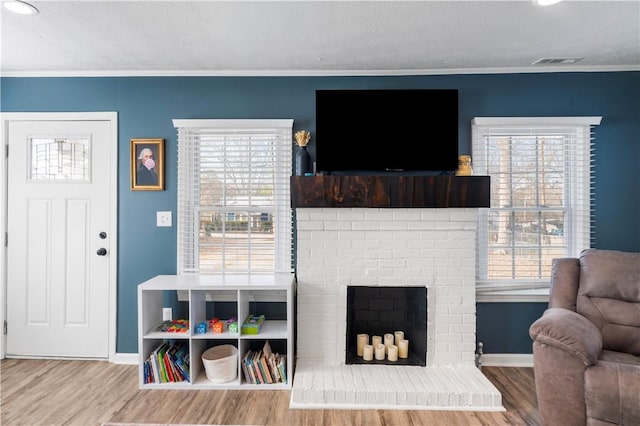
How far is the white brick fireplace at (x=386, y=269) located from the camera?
2.63m

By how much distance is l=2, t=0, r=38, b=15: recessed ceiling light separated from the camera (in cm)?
191

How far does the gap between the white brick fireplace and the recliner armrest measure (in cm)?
73

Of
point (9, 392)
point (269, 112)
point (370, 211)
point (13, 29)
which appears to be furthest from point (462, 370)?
point (13, 29)

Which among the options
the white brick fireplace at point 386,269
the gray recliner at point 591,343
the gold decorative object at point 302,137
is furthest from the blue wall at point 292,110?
the gray recliner at point 591,343

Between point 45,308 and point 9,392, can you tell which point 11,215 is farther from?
point 9,392

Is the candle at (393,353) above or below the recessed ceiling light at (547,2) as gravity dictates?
below

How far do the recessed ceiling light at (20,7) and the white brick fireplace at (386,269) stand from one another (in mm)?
1912

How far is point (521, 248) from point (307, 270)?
1.74 metres

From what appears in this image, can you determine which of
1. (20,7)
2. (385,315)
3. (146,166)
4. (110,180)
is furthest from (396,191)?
(20,7)

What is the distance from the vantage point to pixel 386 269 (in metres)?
2.65

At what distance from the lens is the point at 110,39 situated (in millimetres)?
2340

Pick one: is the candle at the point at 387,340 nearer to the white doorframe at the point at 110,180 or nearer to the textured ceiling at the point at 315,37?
the textured ceiling at the point at 315,37

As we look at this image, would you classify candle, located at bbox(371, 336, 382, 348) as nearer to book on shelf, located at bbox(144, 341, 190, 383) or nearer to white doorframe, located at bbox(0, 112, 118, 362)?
book on shelf, located at bbox(144, 341, 190, 383)

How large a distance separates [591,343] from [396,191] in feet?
4.53
